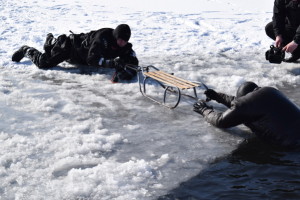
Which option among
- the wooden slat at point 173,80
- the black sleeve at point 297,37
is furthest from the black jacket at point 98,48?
the black sleeve at point 297,37

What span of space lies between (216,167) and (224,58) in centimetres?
446

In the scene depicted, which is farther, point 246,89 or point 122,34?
point 122,34

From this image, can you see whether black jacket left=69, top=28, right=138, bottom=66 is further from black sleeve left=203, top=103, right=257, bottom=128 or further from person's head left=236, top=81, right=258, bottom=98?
person's head left=236, top=81, right=258, bottom=98

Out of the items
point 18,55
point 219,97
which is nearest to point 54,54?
point 18,55

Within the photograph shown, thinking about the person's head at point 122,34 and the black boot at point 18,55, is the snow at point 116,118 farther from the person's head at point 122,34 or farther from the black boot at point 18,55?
the person's head at point 122,34

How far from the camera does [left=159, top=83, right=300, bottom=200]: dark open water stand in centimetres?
384

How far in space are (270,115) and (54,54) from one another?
4543 millimetres

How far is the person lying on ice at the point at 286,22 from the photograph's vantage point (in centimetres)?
740

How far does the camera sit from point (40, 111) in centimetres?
585

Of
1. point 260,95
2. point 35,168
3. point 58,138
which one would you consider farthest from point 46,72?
point 260,95

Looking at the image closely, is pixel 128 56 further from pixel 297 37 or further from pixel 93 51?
pixel 297 37

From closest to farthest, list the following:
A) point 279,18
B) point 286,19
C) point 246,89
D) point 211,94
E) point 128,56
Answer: point 246,89 < point 211,94 < point 128,56 < point 279,18 < point 286,19

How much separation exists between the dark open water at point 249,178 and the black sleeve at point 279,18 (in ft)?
11.3

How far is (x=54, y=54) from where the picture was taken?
A: 779cm
